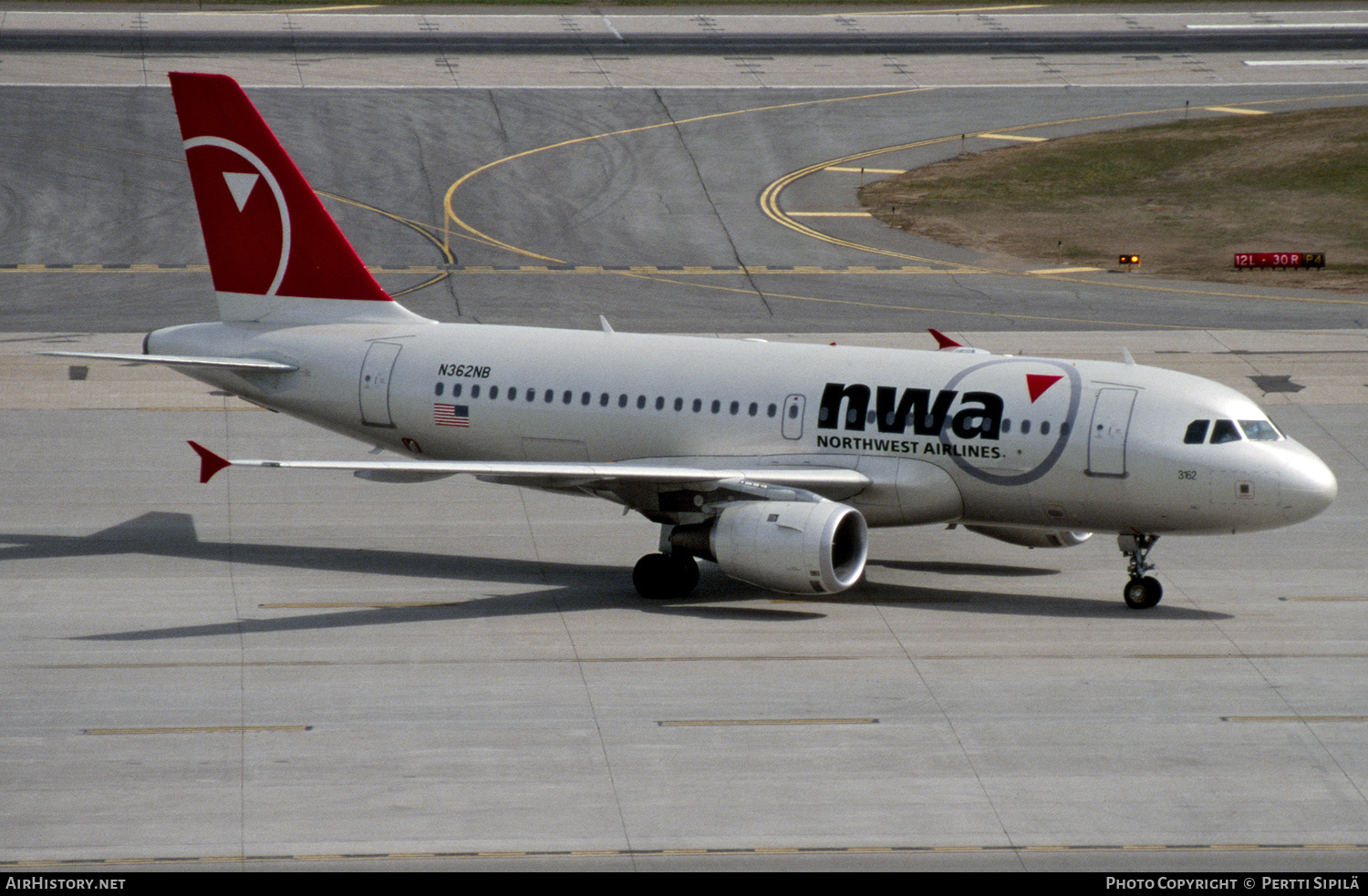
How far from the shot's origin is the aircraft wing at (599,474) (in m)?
33.7

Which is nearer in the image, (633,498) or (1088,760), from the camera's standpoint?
(1088,760)

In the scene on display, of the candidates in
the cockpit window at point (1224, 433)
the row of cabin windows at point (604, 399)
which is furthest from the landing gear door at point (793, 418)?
the cockpit window at point (1224, 433)

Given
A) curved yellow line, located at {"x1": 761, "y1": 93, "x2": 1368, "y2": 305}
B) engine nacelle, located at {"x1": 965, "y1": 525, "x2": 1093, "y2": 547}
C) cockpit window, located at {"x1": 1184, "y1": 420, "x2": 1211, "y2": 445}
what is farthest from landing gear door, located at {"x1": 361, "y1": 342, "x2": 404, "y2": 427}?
curved yellow line, located at {"x1": 761, "y1": 93, "x2": 1368, "y2": 305}

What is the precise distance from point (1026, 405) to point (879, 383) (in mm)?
2959

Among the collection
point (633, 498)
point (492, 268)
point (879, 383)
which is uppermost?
point (879, 383)

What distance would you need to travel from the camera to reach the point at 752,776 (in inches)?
995

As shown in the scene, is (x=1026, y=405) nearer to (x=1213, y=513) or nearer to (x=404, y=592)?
(x=1213, y=513)

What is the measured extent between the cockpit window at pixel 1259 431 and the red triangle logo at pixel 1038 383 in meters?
3.52

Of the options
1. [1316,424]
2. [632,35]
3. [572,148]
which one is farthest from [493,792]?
[632,35]

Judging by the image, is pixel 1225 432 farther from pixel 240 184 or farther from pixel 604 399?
pixel 240 184

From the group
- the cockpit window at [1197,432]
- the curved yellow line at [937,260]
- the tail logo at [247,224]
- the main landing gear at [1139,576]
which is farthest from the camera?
the curved yellow line at [937,260]

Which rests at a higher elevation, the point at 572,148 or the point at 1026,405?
the point at 1026,405

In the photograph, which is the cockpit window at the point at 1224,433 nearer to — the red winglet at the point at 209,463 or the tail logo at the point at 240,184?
the red winglet at the point at 209,463

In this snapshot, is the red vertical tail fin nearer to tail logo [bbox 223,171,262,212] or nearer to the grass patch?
tail logo [bbox 223,171,262,212]
